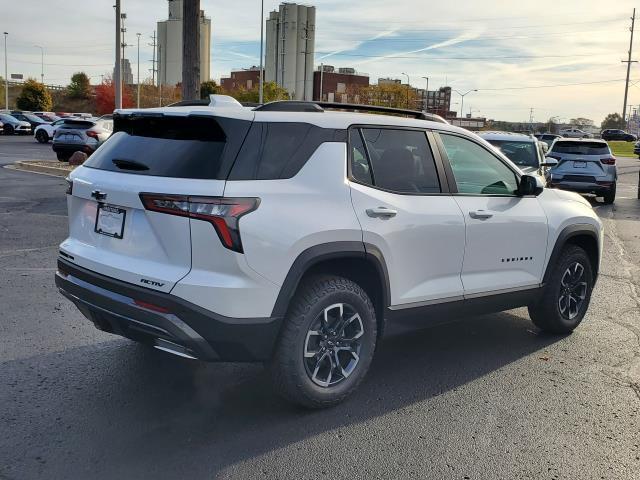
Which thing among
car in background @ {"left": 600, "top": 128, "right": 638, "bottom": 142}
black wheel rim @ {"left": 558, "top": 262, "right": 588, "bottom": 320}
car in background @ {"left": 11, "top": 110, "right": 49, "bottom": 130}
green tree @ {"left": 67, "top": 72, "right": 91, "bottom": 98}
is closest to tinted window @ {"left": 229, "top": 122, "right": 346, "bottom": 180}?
black wheel rim @ {"left": 558, "top": 262, "right": 588, "bottom": 320}

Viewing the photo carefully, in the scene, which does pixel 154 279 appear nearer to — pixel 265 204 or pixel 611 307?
pixel 265 204

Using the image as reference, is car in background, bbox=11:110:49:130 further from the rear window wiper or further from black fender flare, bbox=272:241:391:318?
black fender flare, bbox=272:241:391:318

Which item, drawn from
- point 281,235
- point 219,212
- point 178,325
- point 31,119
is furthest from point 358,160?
point 31,119

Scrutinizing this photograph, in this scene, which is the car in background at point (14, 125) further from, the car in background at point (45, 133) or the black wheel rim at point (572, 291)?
the black wheel rim at point (572, 291)

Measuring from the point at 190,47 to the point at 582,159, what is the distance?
10.3 m

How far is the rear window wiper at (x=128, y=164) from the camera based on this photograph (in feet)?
12.8

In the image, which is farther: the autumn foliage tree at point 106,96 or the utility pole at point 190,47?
the autumn foliage tree at point 106,96

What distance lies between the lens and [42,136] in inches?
1462

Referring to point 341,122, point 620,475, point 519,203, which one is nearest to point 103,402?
point 341,122

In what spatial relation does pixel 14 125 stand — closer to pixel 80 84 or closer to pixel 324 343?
pixel 324 343

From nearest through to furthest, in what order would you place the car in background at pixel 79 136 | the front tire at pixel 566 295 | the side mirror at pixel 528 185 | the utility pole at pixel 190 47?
1. the side mirror at pixel 528 185
2. the front tire at pixel 566 295
3. the utility pole at pixel 190 47
4. the car in background at pixel 79 136

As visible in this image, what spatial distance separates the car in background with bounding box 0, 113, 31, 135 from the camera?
145 feet

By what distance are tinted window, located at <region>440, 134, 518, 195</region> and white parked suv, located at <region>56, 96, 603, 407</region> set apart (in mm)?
26

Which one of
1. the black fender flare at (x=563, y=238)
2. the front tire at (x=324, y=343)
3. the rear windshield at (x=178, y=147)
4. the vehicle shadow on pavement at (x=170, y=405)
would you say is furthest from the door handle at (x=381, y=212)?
the black fender flare at (x=563, y=238)
